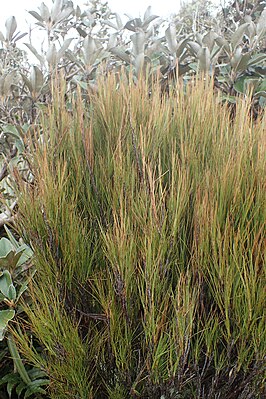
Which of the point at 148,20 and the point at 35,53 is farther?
the point at 148,20

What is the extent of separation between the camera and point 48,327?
151cm

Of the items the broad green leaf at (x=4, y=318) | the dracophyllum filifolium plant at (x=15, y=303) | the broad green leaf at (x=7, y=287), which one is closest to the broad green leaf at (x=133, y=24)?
the dracophyllum filifolium plant at (x=15, y=303)

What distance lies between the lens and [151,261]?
4.48 ft

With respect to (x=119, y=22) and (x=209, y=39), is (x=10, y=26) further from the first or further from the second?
(x=209, y=39)

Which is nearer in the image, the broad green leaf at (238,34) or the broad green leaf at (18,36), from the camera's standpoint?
the broad green leaf at (238,34)

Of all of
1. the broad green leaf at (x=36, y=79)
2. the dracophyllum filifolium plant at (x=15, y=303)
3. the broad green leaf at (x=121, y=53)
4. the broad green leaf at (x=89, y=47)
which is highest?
the broad green leaf at (x=89, y=47)

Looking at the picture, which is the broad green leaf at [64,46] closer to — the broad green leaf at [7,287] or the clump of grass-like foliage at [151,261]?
the clump of grass-like foliage at [151,261]

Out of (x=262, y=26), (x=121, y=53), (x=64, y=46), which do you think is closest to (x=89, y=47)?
(x=64, y=46)

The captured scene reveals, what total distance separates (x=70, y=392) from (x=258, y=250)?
2.42 feet

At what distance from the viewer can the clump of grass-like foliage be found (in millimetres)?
1376

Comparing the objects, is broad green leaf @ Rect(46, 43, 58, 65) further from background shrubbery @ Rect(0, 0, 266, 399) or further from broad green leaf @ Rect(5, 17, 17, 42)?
background shrubbery @ Rect(0, 0, 266, 399)

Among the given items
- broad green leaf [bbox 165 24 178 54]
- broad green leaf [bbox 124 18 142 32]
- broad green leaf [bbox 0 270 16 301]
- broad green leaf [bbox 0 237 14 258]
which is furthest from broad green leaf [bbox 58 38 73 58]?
broad green leaf [bbox 0 270 16 301]

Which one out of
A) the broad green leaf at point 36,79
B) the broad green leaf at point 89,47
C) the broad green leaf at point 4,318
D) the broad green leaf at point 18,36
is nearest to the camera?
the broad green leaf at point 4,318

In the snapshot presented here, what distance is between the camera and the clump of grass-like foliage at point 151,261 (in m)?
1.38
